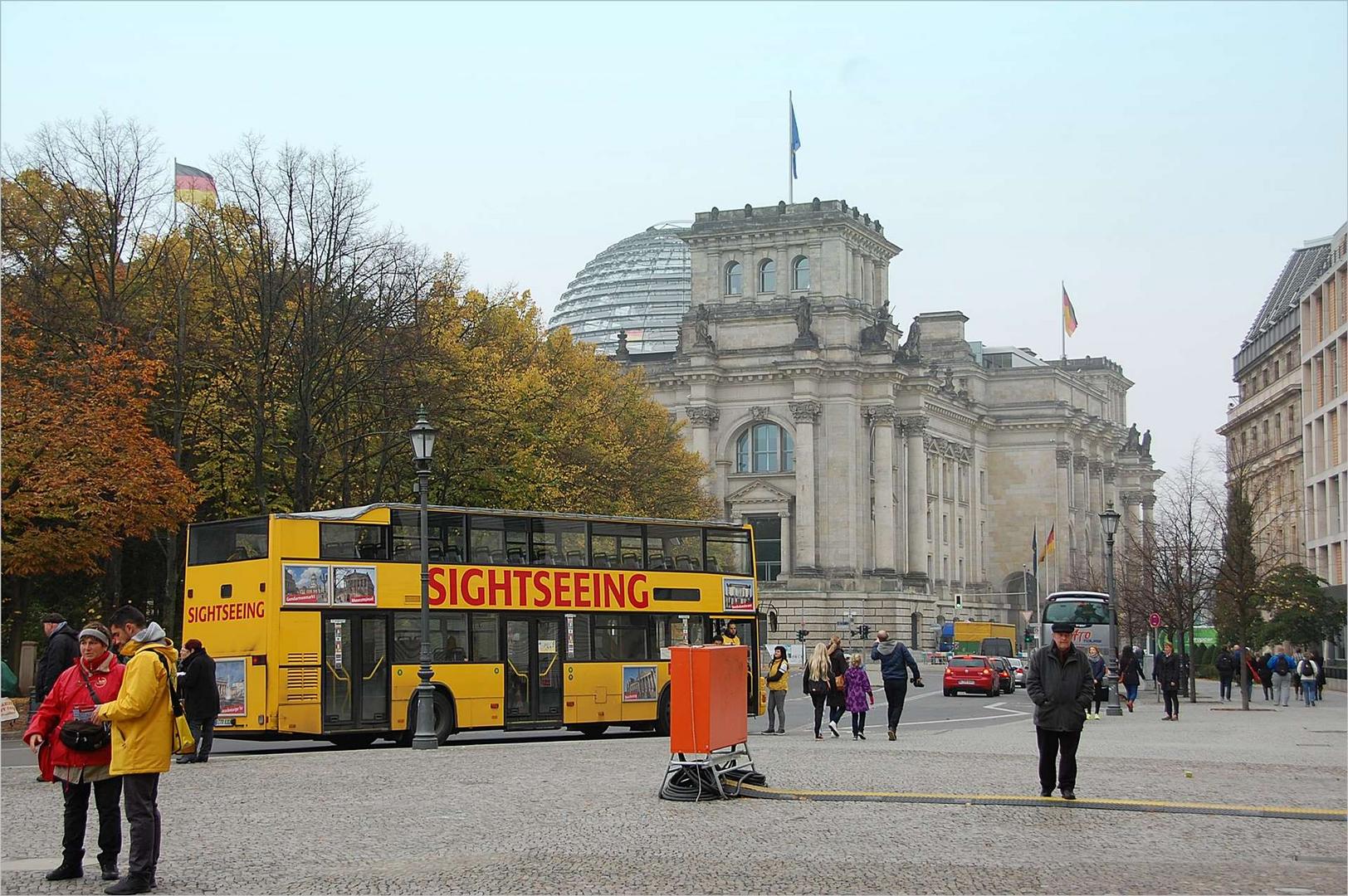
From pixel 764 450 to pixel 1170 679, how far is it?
7793cm

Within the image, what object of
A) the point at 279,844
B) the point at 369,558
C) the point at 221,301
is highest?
the point at 221,301

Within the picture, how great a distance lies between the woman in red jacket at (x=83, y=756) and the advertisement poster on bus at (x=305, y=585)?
15264 millimetres

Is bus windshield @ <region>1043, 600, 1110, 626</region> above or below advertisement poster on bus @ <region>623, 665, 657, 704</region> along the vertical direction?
above

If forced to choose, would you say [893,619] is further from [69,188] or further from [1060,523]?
[69,188]

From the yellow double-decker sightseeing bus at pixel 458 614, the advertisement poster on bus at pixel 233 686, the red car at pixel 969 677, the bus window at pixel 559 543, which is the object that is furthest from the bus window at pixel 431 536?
the red car at pixel 969 677

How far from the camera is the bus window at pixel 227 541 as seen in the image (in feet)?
94.7

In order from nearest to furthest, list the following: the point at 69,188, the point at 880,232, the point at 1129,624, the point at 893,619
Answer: the point at 69,188
the point at 1129,624
the point at 893,619
the point at 880,232

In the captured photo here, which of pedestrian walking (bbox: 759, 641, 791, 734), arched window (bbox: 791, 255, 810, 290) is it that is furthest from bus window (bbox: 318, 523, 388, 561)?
arched window (bbox: 791, 255, 810, 290)

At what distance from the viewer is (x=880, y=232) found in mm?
124750

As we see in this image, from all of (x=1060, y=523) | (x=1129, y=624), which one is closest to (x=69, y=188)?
(x=1129, y=624)

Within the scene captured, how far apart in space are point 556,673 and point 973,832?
60.8 ft

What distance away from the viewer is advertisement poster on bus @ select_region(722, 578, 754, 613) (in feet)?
120

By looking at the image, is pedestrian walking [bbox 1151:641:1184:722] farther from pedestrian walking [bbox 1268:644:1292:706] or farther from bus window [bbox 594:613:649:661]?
bus window [bbox 594:613:649:661]

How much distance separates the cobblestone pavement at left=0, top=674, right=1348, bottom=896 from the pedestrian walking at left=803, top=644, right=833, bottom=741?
21.6 ft
